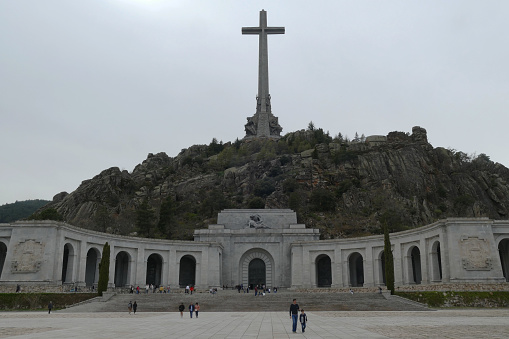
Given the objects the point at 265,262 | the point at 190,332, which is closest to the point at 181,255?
the point at 265,262

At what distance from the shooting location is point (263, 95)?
95.4 metres

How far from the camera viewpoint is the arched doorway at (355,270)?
167 feet

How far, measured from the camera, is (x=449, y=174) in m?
83.8

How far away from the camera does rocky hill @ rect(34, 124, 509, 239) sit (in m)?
68.5

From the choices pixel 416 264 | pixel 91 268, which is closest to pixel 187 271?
pixel 91 268

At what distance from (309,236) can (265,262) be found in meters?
5.71

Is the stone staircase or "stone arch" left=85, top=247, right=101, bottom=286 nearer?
the stone staircase

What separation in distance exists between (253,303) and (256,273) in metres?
17.4

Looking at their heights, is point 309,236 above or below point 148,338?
above

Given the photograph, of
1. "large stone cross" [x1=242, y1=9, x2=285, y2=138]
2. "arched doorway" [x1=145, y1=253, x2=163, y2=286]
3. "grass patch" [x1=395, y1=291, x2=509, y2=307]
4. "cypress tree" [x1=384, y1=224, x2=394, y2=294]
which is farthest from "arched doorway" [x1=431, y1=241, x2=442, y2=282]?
"large stone cross" [x1=242, y1=9, x2=285, y2=138]

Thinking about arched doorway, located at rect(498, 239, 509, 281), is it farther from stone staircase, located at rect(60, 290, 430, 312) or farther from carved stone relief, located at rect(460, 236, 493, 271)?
stone staircase, located at rect(60, 290, 430, 312)

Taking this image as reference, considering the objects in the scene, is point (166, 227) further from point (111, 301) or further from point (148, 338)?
point (148, 338)

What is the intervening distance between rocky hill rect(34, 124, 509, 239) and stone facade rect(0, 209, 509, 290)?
1220 cm

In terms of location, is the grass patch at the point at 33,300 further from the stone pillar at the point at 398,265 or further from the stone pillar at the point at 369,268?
the stone pillar at the point at 398,265
